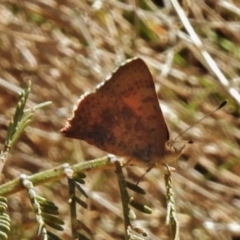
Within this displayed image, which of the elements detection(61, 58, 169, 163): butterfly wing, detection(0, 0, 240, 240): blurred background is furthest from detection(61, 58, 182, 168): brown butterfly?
detection(0, 0, 240, 240): blurred background

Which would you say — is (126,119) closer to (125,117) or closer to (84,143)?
(125,117)

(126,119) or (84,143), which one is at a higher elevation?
(84,143)

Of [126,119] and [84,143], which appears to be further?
[84,143]

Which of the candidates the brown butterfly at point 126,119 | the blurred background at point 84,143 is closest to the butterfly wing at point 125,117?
the brown butterfly at point 126,119

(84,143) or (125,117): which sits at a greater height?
(84,143)

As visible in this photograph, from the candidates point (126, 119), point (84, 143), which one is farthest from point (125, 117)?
point (84, 143)

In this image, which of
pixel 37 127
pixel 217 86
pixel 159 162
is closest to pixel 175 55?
pixel 217 86

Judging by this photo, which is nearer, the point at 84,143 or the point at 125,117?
the point at 125,117
